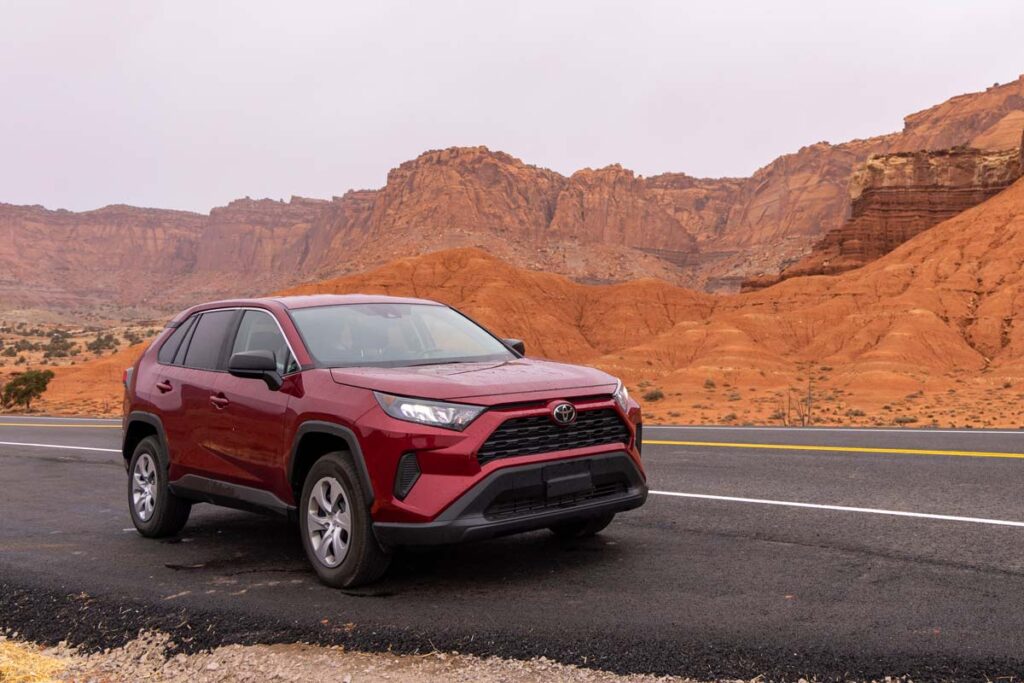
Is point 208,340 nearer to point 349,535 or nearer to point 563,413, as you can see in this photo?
point 349,535

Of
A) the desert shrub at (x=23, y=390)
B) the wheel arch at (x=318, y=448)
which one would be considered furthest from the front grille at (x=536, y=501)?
the desert shrub at (x=23, y=390)

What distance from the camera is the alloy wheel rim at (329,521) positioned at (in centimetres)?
497

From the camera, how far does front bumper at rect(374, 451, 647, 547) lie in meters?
4.56

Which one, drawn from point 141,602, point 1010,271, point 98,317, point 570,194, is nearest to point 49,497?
point 141,602

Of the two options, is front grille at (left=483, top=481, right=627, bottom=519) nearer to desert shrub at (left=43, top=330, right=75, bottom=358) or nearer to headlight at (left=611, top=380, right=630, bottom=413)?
headlight at (left=611, top=380, right=630, bottom=413)

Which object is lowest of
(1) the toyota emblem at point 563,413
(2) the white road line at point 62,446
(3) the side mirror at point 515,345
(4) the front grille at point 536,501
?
(2) the white road line at point 62,446

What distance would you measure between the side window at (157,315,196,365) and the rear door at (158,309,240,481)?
0.24 ft

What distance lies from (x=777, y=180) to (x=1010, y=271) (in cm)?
10956

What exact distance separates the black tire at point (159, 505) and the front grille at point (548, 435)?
10.4 feet

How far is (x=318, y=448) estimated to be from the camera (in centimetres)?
522

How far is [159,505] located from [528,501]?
3.40m

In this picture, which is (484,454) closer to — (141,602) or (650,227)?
(141,602)

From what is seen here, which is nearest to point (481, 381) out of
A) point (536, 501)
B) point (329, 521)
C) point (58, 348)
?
point (536, 501)

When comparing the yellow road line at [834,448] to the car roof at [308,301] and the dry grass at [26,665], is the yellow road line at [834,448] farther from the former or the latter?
the dry grass at [26,665]
